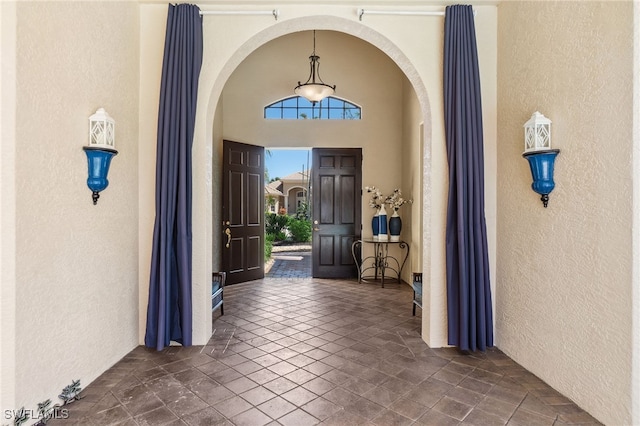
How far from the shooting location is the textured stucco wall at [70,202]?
6.36ft

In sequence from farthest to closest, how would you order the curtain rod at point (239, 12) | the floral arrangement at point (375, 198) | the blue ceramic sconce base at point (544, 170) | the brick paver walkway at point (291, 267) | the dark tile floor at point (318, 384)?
the brick paver walkway at point (291, 267) → the floral arrangement at point (375, 198) → the curtain rod at point (239, 12) → the blue ceramic sconce base at point (544, 170) → the dark tile floor at point (318, 384)

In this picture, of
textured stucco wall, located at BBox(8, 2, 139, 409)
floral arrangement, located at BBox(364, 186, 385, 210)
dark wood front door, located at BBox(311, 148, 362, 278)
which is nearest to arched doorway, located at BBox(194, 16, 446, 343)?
textured stucco wall, located at BBox(8, 2, 139, 409)

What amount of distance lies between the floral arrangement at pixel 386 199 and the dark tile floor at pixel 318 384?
106 inches

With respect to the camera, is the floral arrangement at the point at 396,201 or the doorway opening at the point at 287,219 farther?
the doorway opening at the point at 287,219

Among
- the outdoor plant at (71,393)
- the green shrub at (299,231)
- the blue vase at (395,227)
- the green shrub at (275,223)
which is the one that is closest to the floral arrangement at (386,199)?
the blue vase at (395,227)

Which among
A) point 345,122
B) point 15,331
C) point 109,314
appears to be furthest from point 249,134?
point 15,331

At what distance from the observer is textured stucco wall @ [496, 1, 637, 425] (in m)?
1.94

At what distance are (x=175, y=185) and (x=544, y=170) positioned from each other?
2.89m

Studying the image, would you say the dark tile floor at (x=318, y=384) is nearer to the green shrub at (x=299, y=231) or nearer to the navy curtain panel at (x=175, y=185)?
the navy curtain panel at (x=175, y=185)

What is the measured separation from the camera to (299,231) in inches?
532

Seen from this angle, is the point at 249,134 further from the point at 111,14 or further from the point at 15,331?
the point at 15,331

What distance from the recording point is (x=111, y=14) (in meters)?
2.73

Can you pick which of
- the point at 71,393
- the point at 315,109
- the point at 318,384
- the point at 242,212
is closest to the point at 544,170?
the point at 318,384

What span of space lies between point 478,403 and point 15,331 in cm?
278
